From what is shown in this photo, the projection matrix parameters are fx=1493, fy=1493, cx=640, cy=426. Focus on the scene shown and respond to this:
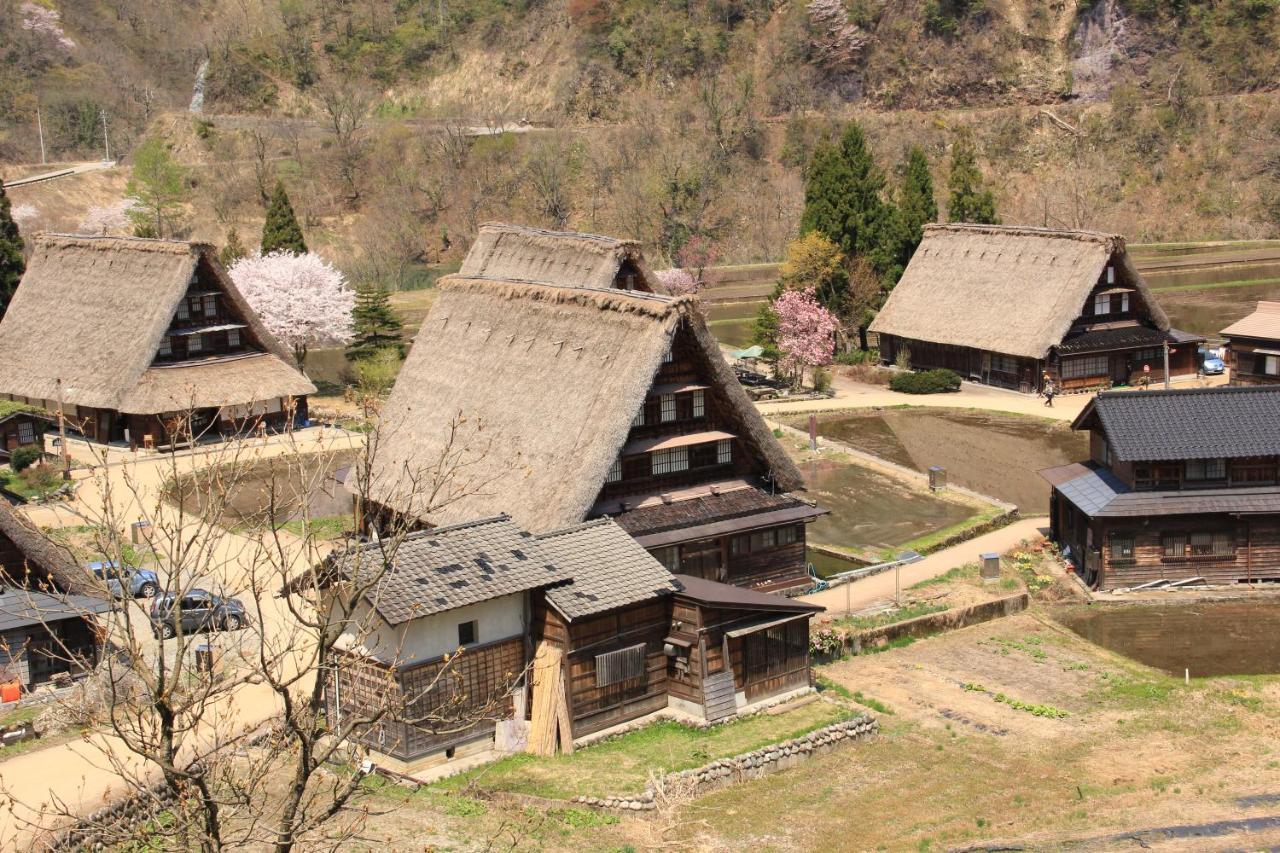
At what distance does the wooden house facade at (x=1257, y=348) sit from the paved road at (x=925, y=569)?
14.3 m

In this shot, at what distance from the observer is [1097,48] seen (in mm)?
90500

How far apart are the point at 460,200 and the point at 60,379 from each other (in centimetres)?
4364

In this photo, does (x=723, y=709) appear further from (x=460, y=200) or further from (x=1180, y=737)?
(x=460, y=200)

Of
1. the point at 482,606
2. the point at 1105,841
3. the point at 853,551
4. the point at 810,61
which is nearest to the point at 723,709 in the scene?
the point at 482,606

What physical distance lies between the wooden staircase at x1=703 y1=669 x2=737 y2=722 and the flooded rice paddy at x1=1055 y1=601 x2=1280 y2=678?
8.60m

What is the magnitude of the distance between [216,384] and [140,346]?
8.17ft

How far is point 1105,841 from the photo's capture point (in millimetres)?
20047

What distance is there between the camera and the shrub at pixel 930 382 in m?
52.0

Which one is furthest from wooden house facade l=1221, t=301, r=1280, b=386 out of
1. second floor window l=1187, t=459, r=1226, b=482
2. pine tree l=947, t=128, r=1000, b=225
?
second floor window l=1187, t=459, r=1226, b=482

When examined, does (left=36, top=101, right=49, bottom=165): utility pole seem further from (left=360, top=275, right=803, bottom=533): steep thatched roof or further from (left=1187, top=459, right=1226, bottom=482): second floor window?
(left=1187, top=459, right=1226, bottom=482): second floor window

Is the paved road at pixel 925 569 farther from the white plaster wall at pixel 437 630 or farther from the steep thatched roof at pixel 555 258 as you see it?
the steep thatched roof at pixel 555 258

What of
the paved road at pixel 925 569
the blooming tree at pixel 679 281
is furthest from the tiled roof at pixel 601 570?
the blooming tree at pixel 679 281

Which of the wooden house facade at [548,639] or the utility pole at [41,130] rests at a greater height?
the utility pole at [41,130]

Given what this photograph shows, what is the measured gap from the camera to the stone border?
2102 cm
